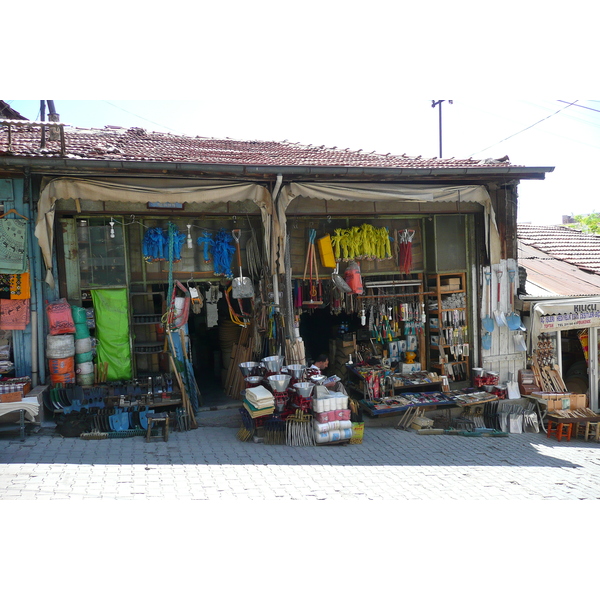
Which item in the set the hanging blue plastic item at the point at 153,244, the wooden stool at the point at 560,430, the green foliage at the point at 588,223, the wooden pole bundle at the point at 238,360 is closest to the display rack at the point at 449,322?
the wooden stool at the point at 560,430

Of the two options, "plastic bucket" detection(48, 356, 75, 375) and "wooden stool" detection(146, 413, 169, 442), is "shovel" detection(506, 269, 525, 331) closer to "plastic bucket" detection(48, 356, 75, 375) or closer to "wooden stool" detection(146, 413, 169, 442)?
"wooden stool" detection(146, 413, 169, 442)

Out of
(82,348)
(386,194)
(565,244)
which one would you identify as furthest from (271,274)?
(565,244)

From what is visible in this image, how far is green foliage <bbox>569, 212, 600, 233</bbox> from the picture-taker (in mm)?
26797

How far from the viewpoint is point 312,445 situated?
7047 millimetres

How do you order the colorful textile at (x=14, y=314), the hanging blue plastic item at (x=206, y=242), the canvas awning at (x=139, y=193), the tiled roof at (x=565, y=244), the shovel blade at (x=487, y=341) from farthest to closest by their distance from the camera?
the tiled roof at (x=565, y=244) < the shovel blade at (x=487, y=341) < the hanging blue plastic item at (x=206, y=242) < the colorful textile at (x=14, y=314) < the canvas awning at (x=139, y=193)

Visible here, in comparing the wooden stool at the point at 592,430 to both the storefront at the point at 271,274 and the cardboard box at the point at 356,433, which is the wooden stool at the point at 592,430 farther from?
the cardboard box at the point at 356,433

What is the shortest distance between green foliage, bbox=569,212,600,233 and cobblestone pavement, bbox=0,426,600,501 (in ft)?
72.6

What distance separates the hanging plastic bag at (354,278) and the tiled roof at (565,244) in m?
6.29

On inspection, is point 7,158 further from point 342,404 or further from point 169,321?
point 342,404

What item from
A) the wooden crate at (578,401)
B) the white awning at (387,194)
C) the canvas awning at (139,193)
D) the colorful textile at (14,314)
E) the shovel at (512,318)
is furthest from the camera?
the shovel at (512,318)

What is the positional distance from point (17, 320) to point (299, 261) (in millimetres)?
4560

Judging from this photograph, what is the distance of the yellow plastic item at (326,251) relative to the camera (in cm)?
873

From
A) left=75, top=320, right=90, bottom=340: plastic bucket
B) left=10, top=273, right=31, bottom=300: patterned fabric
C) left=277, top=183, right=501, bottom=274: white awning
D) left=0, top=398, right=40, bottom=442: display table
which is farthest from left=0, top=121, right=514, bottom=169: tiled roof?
left=0, top=398, right=40, bottom=442: display table

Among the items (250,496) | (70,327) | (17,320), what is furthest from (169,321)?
(250,496)
